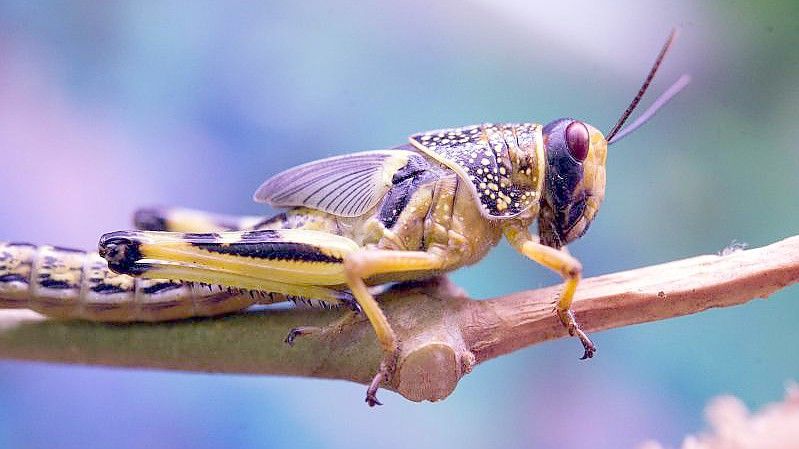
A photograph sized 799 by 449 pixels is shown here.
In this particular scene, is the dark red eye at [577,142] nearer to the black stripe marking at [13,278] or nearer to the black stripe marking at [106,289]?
the black stripe marking at [106,289]

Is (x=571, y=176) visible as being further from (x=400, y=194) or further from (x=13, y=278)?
(x=13, y=278)

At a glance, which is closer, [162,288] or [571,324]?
[571,324]

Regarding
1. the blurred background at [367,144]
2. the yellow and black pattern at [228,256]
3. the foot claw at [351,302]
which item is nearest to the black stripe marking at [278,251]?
the yellow and black pattern at [228,256]

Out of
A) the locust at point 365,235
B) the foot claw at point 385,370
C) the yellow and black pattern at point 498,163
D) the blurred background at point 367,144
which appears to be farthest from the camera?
the blurred background at point 367,144

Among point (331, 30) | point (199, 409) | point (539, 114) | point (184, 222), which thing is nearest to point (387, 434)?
point (199, 409)

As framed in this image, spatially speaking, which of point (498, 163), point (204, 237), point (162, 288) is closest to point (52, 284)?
point (162, 288)

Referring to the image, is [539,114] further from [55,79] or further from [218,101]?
[55,79]

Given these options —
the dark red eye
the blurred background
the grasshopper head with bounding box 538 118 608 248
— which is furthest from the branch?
the blurred background
